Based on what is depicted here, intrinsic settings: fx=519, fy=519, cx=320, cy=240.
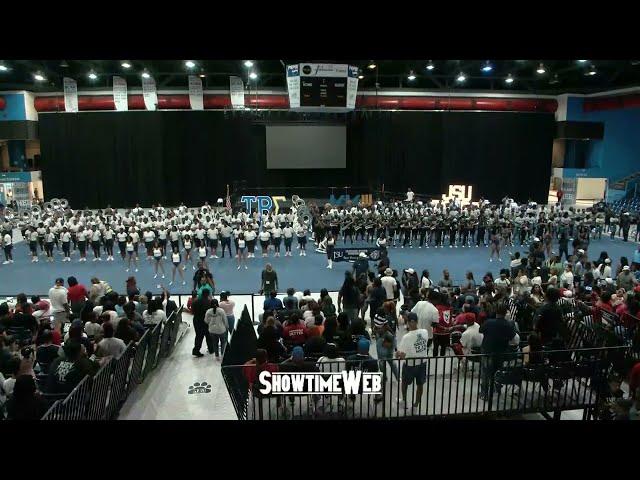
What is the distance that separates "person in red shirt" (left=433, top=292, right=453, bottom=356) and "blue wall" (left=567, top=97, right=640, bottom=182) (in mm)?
27543

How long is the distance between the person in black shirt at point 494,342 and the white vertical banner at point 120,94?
2533 centimetres

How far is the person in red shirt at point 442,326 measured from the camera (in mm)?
8562

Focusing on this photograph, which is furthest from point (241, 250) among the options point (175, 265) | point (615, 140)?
point (615, 140)

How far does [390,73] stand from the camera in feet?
101

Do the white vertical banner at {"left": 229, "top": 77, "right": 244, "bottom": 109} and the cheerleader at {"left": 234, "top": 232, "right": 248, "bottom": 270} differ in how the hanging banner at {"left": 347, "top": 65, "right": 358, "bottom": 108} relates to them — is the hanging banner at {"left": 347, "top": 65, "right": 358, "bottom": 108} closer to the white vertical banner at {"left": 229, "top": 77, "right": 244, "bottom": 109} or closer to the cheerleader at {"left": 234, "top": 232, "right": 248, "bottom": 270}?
the cheerleader at {"left": 234, "top": 232, "right": 248, "bottom": 270}

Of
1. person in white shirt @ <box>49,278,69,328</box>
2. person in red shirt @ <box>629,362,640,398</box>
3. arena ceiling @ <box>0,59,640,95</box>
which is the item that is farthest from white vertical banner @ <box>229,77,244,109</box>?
person in red shirt @ <box>629,362,640,398</box>

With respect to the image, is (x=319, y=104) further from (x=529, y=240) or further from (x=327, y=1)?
(x=327, y=1)

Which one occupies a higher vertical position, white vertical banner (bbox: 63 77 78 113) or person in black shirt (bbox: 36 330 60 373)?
white vertical banner (bbox: 63 77 78 113)

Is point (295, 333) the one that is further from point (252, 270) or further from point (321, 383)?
point (252, 270)

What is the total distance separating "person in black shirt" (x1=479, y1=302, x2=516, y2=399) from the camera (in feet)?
22.4

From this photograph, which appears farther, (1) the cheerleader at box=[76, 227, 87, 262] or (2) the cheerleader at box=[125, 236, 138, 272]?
(1) the cheerleader at box=[76, 227, 87, 262]

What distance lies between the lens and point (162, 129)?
95.3 feet

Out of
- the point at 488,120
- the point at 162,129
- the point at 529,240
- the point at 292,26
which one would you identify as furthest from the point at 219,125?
the point at 292,26

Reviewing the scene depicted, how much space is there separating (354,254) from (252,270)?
3.43 meters
